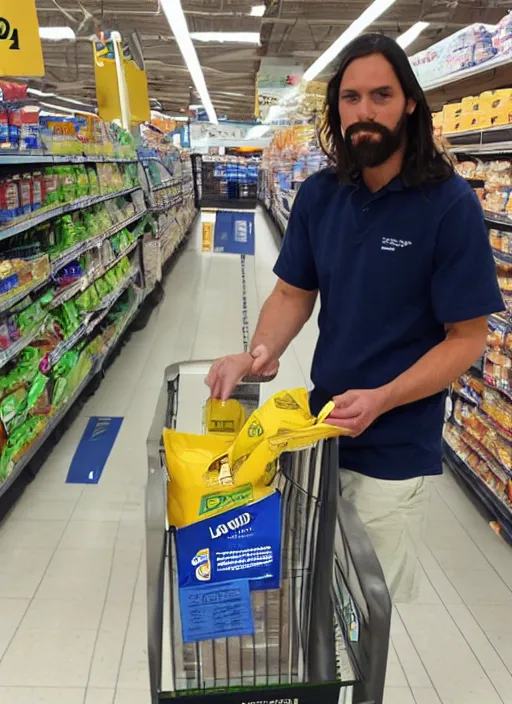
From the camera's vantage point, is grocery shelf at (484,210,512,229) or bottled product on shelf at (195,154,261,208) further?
bottled product on shelf at (195,154,261,208)

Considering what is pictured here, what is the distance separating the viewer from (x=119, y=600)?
8.14ft

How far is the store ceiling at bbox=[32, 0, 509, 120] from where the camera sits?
31.2 ft

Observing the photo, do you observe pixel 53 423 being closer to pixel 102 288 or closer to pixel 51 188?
pixel 51 188

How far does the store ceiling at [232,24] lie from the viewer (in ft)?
31.2

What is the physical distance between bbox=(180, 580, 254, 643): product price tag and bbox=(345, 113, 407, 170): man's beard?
90 cm

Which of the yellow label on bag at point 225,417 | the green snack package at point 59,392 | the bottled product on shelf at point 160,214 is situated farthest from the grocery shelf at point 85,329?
the yellow label on bag at point 225,417

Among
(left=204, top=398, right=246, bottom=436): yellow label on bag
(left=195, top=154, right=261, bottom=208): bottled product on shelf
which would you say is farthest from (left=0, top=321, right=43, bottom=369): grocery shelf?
(left=195, top=154, right=261, bottom=208): bottled product on shelf

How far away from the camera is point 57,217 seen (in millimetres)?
3939

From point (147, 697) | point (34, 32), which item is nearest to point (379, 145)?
point (147, 697)

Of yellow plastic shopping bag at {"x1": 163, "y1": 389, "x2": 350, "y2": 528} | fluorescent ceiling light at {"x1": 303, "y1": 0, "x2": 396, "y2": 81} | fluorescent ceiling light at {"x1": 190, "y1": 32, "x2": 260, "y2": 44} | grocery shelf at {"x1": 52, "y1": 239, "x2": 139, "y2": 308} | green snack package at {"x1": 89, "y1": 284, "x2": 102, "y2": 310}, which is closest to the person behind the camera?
yellow plastic shopping bag at {"x1": 163, "y1": 389, "x2": 350, "y2": 528}

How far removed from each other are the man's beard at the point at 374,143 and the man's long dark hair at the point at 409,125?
5 centimetres

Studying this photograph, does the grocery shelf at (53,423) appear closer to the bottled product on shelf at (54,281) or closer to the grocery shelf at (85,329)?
the bottled product on shelf at (54,281)

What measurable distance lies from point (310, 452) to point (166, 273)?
322 inches

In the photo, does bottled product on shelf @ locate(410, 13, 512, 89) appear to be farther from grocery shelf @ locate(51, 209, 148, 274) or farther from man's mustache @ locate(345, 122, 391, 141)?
grocery shelf @ locate(51, 209, 148, 274)
